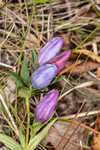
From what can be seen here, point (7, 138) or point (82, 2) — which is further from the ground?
point (82, 2)

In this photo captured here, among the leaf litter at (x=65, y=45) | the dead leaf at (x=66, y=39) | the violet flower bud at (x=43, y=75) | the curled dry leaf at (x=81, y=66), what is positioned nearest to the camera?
the violet flower bud at (x=43, y=75)

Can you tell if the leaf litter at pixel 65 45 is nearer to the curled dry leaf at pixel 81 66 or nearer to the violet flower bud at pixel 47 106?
the curled dry leaf at pixel 81 66

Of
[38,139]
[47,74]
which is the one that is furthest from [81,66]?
[38,139]

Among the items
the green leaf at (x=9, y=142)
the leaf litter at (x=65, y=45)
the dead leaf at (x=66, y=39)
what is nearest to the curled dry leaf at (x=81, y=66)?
the leaf litter at (x=65, y=45)

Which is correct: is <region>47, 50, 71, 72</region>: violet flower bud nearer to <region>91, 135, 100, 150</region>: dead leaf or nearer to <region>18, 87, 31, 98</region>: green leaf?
<region>18, 87, 31, 98</region>: green leaf

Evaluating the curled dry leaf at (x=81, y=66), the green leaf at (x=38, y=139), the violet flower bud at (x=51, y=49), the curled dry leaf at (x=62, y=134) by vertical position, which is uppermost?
the violet flower bud at (x=51, y=49)

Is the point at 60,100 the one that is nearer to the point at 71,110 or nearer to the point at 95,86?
the point at 71,110

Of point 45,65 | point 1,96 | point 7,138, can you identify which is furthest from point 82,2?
point 7,138
